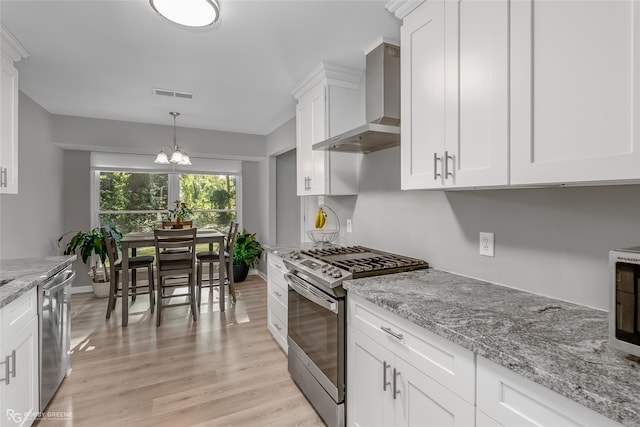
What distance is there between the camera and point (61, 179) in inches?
169

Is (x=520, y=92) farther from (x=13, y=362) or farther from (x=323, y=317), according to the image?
(x=13, y=362)

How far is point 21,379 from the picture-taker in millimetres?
1655

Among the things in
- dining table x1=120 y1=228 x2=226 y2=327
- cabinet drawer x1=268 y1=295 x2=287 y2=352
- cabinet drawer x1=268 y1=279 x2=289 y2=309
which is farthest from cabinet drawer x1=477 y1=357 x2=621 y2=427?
dining table x1=120 y1=228 x2=226 y2=327

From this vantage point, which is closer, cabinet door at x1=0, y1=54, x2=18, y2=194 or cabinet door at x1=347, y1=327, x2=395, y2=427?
cabinet door at x1=347, y1=327, x2=395, y2=427

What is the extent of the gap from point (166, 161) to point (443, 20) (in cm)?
348

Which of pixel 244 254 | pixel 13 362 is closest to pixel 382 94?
pixel 13 362

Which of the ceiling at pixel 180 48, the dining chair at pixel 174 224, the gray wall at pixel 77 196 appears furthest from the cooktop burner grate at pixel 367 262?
the gray wall at pixel 77 196

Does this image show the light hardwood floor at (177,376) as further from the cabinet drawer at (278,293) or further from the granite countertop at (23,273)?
the granite countertop at (23,273)

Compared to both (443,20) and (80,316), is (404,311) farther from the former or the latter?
(80,316)

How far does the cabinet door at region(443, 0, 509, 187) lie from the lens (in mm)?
1213

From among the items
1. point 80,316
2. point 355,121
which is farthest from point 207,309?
point 355,121

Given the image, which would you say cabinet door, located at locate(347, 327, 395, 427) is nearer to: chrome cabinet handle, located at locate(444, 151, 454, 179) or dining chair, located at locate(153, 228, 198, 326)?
chrome cabinet handle, located at locate(444, 151, 454, 179)

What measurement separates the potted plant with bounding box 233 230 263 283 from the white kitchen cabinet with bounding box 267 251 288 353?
213 cm

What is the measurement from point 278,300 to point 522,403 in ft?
7.20
